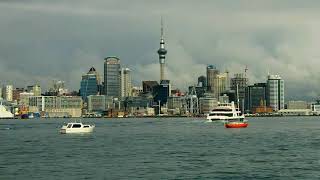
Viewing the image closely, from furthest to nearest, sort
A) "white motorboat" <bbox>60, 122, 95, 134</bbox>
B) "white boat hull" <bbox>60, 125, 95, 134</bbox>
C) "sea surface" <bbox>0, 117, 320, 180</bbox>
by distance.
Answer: "white motorboat" <bbox>60, 122, 95, 134</bbox> < "white boat hull" <bbox>60, 125, 95, 134</bbox> < "sea surface" <bbox>0, 117, 320, 180</bbox>

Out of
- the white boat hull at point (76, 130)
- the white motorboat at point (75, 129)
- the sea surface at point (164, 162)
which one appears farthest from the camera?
the white motorboat at point (75, 129)

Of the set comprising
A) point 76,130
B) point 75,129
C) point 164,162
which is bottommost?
point 164,162

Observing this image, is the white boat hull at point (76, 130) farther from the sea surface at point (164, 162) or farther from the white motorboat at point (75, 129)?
the sea surface at point (164, 162)

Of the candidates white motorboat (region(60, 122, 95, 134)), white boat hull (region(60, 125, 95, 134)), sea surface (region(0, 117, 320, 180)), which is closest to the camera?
sea surface (region(0, 117, 320, 180))

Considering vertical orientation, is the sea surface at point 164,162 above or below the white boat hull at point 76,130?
below

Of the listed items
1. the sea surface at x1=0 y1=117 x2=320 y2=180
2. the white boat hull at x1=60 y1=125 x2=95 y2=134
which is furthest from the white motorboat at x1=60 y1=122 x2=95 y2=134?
the sea surface at x1=0 y1=117 x2=320 y2=180

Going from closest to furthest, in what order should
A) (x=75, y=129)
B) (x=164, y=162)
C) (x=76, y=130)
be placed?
(x=164, y=162)
(x=76, y=130)
(x=75, y=129)

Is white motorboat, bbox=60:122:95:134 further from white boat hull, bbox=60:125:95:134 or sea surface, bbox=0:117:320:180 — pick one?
sea surface, bbox=0:117:320:180

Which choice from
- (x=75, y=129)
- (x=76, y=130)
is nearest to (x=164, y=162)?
(x=76, y=130)

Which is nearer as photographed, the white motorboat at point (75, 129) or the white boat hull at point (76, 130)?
the white boat hull at point (76, 130)

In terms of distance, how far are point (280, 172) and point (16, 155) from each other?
36140mm

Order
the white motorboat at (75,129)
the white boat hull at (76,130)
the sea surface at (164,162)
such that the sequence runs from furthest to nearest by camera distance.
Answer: the white motorboat at (75,129), the white boat hull at (76,130), the sea surface at (164,162)

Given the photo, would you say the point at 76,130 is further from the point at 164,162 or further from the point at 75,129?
the point at 164,162

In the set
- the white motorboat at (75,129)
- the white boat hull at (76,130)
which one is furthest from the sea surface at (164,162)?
the white motorboat at (75,129)
